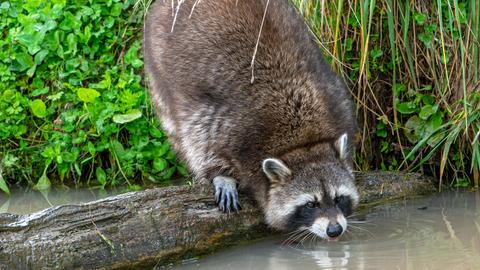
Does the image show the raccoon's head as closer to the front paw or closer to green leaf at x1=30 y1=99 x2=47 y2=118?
the front paw

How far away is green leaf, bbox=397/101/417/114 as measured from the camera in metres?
5.52

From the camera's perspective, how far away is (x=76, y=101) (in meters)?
5.98

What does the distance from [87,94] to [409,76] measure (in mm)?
1958

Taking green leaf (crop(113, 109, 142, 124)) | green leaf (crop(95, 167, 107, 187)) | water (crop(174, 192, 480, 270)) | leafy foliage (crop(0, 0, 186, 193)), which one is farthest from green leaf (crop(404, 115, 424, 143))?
green leaf (crop(95, 167, 107, 187))

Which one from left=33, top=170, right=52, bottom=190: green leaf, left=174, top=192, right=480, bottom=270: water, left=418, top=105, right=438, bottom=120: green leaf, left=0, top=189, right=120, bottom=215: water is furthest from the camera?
left=33, top=170, right=52, bottom=190: green leaf

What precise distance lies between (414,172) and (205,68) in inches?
54.8

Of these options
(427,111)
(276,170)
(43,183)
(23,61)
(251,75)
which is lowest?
(43,183)

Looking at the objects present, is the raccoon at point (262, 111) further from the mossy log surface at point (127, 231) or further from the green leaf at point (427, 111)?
the green leaf at point (427, 111)

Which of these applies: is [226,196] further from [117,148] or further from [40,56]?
[40,56]

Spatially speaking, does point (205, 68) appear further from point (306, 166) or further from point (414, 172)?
point (414, 172)

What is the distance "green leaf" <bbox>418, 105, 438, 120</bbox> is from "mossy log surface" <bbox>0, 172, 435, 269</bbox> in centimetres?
121

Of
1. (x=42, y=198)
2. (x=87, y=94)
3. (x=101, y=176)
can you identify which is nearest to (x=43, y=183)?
(x=42, y=198)

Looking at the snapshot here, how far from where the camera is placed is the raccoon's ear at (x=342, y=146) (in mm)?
4844

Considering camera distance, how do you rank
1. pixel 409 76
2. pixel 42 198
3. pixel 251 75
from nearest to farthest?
pixel 251 75 → pixel 409 76 → pixel 42 198
